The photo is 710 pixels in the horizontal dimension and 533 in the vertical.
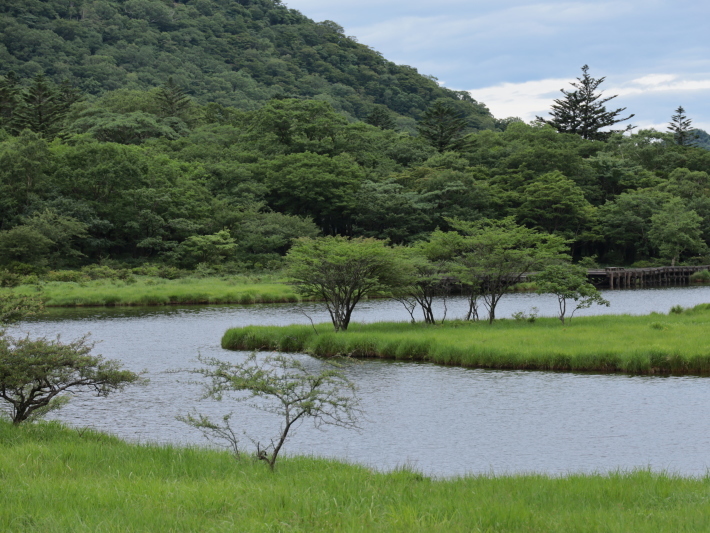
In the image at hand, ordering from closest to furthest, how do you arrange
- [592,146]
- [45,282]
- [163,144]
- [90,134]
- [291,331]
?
[291,331]
[45,282]
[90,134]
[163,144]
[592,146]

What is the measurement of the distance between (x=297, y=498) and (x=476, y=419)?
948cm

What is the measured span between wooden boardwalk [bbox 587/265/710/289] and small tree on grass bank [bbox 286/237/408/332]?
109 feet

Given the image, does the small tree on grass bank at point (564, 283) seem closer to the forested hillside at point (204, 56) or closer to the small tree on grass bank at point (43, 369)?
the small tree on grass bank at point (43, 369)

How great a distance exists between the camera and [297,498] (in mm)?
8555

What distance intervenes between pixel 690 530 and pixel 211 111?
360ft

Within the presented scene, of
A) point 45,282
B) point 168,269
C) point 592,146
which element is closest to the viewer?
point 45,282

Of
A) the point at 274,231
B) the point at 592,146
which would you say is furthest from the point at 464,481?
the point at 592,146

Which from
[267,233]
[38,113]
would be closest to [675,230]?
[267,233]

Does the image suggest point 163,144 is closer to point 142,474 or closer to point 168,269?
point 168,269

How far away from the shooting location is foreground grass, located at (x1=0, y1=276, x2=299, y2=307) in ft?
161

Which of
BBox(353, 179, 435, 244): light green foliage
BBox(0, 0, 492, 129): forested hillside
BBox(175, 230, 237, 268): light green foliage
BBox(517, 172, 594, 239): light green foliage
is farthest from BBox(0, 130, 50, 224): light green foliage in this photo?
BBox(0, 0, 492, 129): forested hillside

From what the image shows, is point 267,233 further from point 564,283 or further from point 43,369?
point 43,369

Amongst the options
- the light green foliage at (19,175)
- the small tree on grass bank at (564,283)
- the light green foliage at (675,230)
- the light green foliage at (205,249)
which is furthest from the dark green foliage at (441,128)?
the small tree on grass bank at (564,283)

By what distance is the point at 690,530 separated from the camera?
7.26 m
